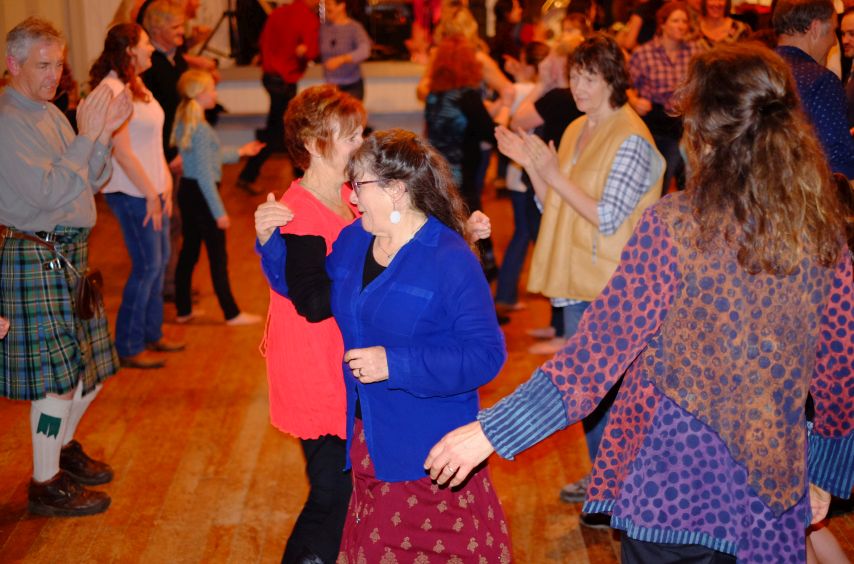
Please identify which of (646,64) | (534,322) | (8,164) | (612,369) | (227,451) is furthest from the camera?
(646,64)

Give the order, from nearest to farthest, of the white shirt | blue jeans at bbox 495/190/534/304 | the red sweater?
1. the white shirt
2. blue jeans at bbox 495/190/534/304
3. the red sweater

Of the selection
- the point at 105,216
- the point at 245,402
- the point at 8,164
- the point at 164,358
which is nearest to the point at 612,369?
the point at 8,164

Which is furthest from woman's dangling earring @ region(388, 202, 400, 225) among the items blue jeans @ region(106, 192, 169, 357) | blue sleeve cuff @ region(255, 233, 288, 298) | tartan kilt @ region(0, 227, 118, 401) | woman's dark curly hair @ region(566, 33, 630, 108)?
blue jeans @ region(106, 192, 169, 357)

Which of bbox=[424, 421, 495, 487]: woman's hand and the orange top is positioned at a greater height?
bbox=[424, 421, 495, 487]: woman's hand

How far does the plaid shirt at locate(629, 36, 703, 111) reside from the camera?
22.3 feet

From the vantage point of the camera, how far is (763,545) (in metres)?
1.98

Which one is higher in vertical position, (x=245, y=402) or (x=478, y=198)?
(x=478, y=198)

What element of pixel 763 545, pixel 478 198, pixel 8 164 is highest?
pixel 8 164

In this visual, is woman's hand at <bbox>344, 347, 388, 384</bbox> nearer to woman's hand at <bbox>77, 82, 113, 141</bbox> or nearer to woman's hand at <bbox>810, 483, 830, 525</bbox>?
woman's hand at <bbox>810, 483, 830, 525</bbox>

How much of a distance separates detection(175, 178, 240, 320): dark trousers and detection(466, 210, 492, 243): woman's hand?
334 cm

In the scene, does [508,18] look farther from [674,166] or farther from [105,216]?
[105,216]

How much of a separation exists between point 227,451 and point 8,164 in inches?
62.4

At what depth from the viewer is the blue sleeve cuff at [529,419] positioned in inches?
77.7

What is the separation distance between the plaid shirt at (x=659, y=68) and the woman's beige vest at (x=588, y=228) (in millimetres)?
3191
